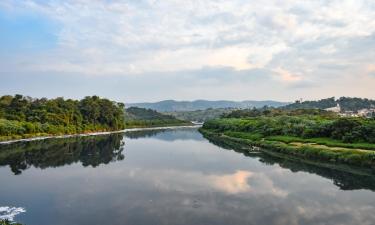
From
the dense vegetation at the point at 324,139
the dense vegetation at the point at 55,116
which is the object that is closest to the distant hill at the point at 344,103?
the dense vegetation at the point at 55,116

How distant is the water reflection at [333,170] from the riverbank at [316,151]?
1084 millimetres

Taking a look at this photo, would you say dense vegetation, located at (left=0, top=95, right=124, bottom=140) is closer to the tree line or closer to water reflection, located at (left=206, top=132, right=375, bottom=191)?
the tree line

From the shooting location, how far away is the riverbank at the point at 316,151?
3503 centimetres

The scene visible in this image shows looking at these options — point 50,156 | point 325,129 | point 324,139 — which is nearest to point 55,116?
point 50,156

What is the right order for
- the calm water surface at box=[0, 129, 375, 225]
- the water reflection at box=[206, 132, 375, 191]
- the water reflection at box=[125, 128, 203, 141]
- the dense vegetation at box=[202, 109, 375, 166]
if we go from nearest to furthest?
the calm water surface at box=[0, 129, 375, 225]
the water reflection at box=[206, 132, 375, 191]
the dense vegetation at box=[202, 109, 375, 166]
the water reflection at box=[125, 128, 203, 141]

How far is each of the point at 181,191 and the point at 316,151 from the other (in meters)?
20.0

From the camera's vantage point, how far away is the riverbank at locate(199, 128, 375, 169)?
3503cm

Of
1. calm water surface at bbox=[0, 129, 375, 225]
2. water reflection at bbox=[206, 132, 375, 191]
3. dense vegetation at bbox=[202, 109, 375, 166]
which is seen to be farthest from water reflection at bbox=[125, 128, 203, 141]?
calm water surface at bbox=[0, 129, 375, 225]

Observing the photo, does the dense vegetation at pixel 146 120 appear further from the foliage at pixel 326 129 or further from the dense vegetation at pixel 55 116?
the foliage at pixel 326 129

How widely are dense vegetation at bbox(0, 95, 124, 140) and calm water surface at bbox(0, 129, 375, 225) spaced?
91.1 feet

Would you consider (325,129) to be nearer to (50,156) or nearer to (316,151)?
(316,151)

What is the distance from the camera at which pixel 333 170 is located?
34.5 m

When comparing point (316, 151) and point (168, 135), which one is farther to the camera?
point (168, 135)

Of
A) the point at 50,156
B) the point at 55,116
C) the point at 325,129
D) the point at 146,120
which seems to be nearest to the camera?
the point at 50,156
